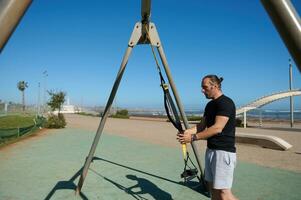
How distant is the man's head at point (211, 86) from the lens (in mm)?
3508

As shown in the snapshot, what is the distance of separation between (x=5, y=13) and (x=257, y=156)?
9.42 meters

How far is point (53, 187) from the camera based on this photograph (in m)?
5.89

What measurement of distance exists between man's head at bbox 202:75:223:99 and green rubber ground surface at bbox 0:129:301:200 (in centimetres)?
234

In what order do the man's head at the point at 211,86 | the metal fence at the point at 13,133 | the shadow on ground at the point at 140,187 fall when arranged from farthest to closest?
the metal fence at the point at 13,133 < the shadow on ground at the point at 140,187 < the man's head at the point at 211,86

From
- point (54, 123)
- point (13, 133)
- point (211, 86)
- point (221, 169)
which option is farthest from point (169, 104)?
point (54, 123)

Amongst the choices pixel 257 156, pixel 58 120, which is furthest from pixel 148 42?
pixel 58 120

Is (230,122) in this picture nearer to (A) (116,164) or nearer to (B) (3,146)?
(A) (116,164)

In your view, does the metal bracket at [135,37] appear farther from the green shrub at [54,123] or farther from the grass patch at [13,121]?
the grass patch at [13,121]

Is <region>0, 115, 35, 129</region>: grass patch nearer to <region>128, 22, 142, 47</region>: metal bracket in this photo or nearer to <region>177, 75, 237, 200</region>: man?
<region>128, 22, 142, 47</region>: metal bracket

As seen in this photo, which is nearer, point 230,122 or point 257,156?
point 230,122

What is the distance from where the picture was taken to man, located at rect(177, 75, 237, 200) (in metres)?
3.32

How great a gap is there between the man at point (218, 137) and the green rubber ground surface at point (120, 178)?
1859 millimetres

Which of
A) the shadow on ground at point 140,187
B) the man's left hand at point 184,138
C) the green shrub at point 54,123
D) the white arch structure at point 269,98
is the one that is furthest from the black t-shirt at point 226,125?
the white arch structure at point 269,98

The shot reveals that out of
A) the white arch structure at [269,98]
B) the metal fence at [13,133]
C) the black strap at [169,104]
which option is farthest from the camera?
the white arch structure at [269,98]
